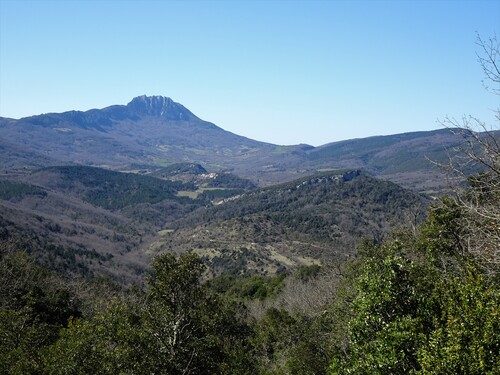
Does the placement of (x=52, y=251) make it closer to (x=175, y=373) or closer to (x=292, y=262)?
(x=292, y=262)

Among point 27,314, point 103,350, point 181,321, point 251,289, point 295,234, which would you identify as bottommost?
point 295,234

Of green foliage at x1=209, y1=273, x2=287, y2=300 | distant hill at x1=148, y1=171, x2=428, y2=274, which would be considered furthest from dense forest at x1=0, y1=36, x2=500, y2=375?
distant hill at x1=148, y1=171, x2=428, y2=274

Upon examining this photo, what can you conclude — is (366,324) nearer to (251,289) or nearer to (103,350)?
(103,350)

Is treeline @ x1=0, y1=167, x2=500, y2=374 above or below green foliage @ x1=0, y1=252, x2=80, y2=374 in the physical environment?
above

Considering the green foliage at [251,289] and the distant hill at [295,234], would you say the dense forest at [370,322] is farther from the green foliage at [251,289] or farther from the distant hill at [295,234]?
the distant hill at [295,234]

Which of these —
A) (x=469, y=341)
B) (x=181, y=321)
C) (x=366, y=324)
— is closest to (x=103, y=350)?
(x=181, y=321)

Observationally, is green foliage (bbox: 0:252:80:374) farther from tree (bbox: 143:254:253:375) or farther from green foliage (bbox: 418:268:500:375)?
green foliage (bbox: 418:268:500:375)

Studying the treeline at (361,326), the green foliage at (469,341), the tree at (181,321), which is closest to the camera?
the green foliage at (469,341)

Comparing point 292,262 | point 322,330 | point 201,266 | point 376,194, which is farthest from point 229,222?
point 201,266

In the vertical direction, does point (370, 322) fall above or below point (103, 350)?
above

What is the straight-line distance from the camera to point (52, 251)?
411 ft

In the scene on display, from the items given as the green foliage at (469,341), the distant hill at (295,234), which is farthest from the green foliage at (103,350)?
the distant hill at (295,234)

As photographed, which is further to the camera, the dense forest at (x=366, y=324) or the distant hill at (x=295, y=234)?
the distant hill at (x=295, y=234)

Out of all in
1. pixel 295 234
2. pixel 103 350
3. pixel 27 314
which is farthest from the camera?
pixel 295 234
